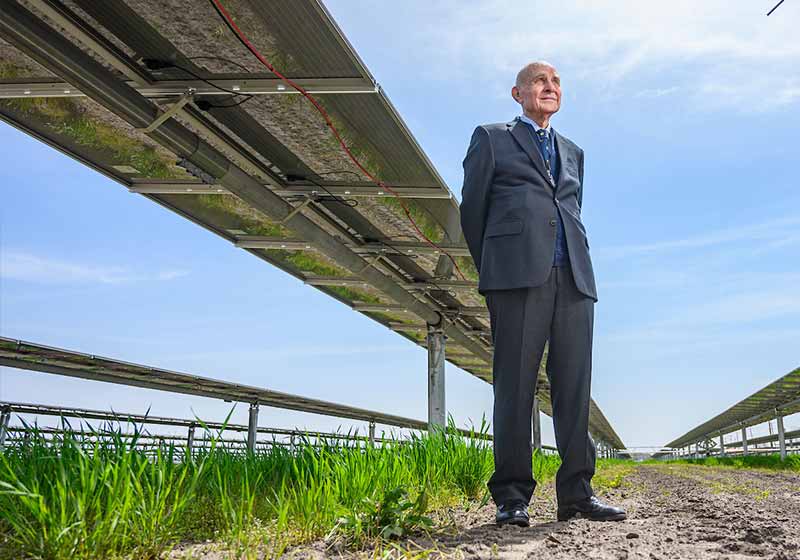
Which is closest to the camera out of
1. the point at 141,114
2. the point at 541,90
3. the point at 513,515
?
the point at 513,515

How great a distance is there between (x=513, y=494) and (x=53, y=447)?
6.36 feet

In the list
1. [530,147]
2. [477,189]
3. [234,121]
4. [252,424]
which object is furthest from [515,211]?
[252,424]

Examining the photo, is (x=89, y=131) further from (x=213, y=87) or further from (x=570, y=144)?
(x=570, y=144)

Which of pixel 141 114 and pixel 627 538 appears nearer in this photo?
pixel 627 538

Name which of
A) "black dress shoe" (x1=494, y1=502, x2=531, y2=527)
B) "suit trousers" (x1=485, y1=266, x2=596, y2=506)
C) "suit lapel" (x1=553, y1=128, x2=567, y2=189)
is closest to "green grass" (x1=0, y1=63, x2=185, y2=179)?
"suit lapel" (x1=553, y1=128, x2=567, y2=189)

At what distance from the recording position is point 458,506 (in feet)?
11.8

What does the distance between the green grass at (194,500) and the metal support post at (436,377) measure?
555 cm

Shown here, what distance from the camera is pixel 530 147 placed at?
3158 mm

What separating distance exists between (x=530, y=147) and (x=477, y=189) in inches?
13.1

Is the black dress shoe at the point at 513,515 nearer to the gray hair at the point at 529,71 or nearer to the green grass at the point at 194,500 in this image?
the green grass at the point at 194,500

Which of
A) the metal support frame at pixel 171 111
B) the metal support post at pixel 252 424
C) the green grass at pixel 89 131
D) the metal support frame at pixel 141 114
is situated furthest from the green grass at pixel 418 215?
the metal support post at pixel 252 424

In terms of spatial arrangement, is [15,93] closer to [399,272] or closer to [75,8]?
[75,8]

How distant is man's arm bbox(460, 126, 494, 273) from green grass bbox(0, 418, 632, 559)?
1.16 m

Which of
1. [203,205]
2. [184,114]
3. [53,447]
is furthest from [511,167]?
[203,205]
